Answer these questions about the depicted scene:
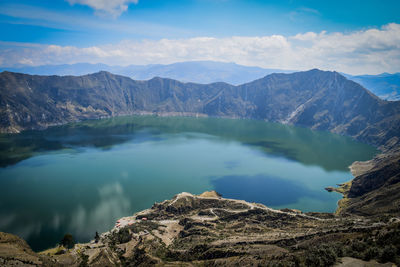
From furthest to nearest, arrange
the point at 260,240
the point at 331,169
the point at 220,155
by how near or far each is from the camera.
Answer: the point at 220,155 < the point at 331,169 < the point at 260,240

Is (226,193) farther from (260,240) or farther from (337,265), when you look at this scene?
(337,265)

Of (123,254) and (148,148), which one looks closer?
(123,254)

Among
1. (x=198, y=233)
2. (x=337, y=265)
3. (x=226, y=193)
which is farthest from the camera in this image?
(x=226, y=193)

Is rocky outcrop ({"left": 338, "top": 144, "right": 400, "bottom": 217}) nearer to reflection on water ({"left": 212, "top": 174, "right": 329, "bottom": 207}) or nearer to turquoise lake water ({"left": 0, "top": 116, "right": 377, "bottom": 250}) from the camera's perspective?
turquoise lake water ({"left": 0, "top": 116, "right": 377, "bottom": 250})

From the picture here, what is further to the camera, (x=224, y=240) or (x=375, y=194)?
(x=375, y=194)

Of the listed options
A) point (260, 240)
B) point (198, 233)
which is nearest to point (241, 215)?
point (198, 233)

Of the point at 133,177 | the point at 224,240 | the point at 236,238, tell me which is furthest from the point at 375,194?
the point at 133,177

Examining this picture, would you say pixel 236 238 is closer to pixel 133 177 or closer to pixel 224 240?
pixel 224 240
